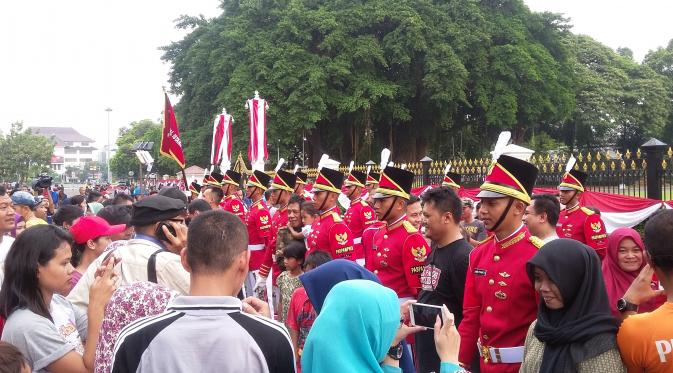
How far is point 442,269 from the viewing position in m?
4.62

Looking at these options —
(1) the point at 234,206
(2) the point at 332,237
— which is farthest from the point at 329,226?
(1) the point at 234,206

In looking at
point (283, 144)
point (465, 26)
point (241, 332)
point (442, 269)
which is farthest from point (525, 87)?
point (241, 332)

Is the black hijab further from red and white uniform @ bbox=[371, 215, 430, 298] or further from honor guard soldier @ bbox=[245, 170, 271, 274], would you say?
honor guard soldier @ bbox=[245, 170, 271, 274]

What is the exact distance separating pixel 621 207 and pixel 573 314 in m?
9.21

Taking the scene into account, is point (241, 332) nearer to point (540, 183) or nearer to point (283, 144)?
point (540, 183)

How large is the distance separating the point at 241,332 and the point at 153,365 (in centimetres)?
30

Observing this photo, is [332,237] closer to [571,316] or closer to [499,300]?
[499,300]

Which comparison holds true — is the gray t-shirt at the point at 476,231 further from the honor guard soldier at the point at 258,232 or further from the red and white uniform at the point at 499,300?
the red and white uniform at the point at 499,300

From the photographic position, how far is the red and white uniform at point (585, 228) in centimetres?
764

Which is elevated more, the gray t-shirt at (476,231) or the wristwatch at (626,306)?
the wristwatch at (626,306)

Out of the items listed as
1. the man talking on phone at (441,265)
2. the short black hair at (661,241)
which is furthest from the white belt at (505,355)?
the short black hair at (661,241)

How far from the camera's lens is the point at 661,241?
2.66 m

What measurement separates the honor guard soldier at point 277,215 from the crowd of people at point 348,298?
2.79m

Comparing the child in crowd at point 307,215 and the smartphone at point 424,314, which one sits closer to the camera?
the smartphone at point 424,314
